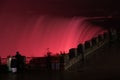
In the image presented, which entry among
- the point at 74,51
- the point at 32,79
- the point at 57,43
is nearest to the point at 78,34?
the point at 57,43

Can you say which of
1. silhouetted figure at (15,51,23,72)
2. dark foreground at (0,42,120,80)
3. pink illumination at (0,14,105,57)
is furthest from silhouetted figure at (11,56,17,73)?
pink illumination at (0,14,105,57)

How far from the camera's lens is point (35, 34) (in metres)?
32.4

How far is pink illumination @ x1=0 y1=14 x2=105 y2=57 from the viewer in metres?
29.3

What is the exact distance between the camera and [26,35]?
3150cm

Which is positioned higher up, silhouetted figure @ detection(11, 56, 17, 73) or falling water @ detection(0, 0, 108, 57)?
falling water @ detection(0, 0, 108, 57)

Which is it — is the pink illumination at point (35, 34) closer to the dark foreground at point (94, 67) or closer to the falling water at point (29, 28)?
the falling water at point (29, 28)

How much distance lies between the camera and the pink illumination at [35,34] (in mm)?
29297

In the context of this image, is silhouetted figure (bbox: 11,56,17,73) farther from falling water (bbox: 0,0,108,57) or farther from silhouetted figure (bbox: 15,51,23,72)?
falling water (bbox: 0,0,108,57)

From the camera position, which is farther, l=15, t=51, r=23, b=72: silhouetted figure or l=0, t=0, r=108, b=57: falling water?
l=0, t=0, r=108, b=57: falling water

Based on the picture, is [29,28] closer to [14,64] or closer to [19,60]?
[19,60]

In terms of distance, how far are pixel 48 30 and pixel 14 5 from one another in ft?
20.3

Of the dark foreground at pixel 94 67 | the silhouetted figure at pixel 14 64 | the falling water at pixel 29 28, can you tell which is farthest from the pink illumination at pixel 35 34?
the silhouetted figure at pixel 14 64

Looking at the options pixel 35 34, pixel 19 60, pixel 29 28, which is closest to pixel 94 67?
pixel 19 60

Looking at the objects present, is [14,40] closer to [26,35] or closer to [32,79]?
[26,35]
